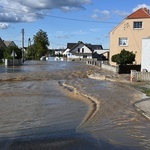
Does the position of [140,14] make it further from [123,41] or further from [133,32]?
[123,41]

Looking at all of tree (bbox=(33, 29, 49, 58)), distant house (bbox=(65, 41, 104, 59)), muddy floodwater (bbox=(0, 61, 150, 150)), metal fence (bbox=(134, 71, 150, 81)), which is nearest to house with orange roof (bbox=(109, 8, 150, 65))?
metal fence (bbox=(134, 71, 150, 81))

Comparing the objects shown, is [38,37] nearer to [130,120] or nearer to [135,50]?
[135,50]

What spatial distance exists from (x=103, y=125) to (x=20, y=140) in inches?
133

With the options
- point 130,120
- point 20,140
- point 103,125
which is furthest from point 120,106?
point 20,140

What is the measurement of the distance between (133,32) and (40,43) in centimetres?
8466

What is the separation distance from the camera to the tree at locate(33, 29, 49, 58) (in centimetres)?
13738

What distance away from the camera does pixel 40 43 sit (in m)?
139

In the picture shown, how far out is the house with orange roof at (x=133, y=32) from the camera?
2249 inches

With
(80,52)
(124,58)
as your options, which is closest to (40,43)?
(80,52)

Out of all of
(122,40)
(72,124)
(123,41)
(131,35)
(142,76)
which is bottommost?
(72,124)

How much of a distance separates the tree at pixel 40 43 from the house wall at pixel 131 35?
7865cm

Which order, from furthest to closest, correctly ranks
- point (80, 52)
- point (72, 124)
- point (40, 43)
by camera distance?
point (40, 43) < point (80, 52) < point (72, 124)

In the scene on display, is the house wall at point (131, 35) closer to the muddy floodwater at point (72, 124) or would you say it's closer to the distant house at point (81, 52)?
the muddy floodwater at point (72, 124)

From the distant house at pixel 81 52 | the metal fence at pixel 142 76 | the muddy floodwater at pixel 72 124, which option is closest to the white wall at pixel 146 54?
the metal fence at pixel 142 76
